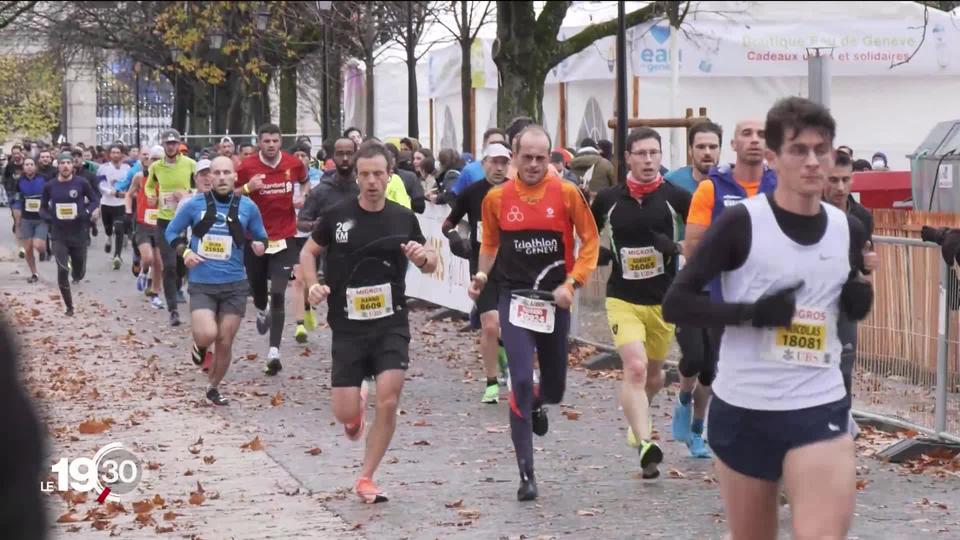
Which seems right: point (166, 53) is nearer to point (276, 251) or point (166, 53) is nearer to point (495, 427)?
point (276, 251)

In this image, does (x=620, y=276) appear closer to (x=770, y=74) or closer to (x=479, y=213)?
(x=479, y=213)

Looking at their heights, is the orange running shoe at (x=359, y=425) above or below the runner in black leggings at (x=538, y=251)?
below

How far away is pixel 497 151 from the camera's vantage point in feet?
39.6

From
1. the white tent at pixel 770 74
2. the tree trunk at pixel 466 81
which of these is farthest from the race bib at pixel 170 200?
the tree trunk at pixel 466 81

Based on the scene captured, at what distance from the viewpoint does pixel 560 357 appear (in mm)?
8891

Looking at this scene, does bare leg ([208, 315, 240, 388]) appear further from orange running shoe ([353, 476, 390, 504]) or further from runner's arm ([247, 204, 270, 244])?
orange running shoe ([353, 476, 390, 504])

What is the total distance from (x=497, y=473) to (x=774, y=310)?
473 centimetres

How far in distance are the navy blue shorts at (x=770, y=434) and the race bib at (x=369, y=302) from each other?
13.2 feet

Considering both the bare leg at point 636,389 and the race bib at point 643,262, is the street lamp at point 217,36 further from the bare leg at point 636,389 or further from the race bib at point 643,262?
the bare leg at point 636,389

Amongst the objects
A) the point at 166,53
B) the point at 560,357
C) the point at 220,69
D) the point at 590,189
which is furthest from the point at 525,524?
the point at 166,53

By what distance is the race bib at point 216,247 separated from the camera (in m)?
12.8

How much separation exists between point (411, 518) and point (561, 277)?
156 cm

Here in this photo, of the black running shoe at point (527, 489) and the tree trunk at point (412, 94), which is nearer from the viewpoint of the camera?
the black running shoe at point (527, 489)

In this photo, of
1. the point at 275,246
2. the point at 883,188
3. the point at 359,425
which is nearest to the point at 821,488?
the point at 359,425
